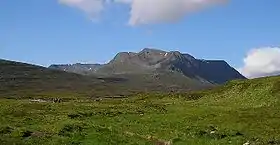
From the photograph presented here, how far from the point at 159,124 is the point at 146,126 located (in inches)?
91.7

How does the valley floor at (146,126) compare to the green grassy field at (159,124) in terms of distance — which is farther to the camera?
the green grassy field at (159,124)

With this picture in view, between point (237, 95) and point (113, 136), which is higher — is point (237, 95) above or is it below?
above

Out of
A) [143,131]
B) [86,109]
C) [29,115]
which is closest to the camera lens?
[143,131]

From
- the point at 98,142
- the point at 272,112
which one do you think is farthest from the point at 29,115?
the point at 272,112

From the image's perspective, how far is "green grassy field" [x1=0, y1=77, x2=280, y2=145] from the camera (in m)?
39.5

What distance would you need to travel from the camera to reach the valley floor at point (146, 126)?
39219mm

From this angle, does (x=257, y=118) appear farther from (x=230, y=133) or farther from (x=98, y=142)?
(x=98, y=142)

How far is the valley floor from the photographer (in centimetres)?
3922

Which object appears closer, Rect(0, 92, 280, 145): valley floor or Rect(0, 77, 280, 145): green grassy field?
Rect(0, 92, 280, 145): valley floor

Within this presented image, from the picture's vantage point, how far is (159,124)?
52188 mm

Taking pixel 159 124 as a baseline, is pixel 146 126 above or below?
below

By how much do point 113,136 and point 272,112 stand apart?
23.9 m

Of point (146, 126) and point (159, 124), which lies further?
point (159, 124)

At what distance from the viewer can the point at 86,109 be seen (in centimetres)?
6781
